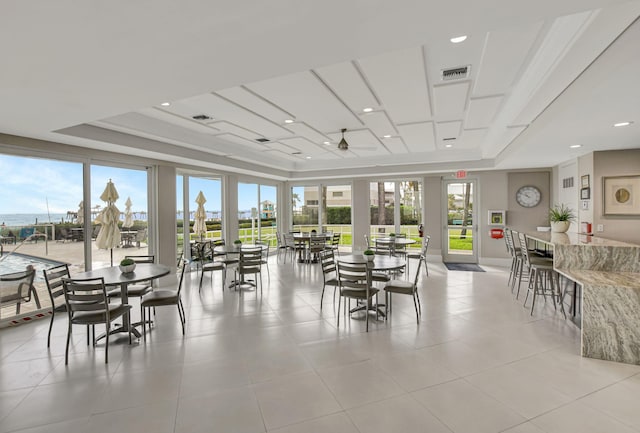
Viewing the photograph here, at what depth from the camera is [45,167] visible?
454 cm

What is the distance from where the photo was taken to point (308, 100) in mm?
3977

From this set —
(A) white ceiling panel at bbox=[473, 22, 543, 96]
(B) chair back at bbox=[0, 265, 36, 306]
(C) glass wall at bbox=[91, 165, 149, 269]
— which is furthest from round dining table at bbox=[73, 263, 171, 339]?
(A) white ceiling panel at bbox=[473, 22, 543, 96]

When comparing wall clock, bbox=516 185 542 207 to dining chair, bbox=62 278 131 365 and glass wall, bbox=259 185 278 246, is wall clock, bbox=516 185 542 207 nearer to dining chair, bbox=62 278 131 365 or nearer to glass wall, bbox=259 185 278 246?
glass wall, bbox=259 185 278 246

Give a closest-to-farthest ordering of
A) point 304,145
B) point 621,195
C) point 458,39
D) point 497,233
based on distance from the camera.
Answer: point 458,39
point 621,195
point 304,145
point 497,233

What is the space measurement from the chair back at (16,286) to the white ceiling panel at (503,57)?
6359 millimetres

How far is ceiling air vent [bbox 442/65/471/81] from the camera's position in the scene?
3.14 metres

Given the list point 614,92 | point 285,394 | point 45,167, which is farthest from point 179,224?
point 614,92

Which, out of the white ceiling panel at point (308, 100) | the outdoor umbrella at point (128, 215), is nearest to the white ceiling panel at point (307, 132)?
the white ceiling panel at point (308, 100)

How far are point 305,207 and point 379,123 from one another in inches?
234

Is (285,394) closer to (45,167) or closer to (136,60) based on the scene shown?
(136,60)

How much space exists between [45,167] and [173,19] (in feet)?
14.5

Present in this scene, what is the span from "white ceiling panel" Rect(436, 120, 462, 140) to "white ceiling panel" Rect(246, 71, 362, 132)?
1.49m

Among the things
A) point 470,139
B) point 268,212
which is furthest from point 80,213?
point 470,139

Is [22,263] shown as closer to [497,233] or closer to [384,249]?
[384,249]
